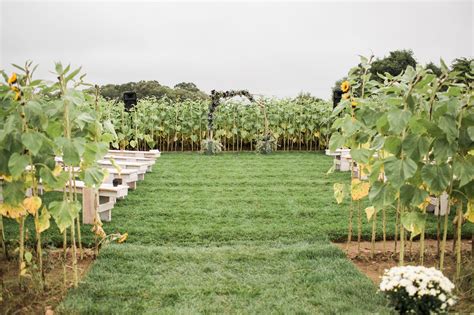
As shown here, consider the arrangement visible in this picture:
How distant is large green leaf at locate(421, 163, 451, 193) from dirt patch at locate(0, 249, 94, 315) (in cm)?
282

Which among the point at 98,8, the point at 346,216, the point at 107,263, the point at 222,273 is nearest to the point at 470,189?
the point at 222,273

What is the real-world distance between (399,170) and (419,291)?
87 centimetres

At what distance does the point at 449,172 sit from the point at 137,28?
11246mm

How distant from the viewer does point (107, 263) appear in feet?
14.0

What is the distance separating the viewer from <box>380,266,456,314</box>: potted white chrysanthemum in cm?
263

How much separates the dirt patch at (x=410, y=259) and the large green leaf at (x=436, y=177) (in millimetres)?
863

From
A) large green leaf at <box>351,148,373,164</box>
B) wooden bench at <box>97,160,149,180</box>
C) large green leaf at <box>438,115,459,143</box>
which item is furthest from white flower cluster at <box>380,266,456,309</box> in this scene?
wooden bench at <box>97,160,149,180</box>

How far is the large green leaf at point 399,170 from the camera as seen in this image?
3.14 meters

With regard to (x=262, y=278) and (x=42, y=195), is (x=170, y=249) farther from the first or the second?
(x=42, y=195)

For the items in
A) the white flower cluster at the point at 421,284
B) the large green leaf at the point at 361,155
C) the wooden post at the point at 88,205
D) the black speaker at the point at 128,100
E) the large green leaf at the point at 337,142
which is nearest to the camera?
the white flower cluster at the point at 421,284

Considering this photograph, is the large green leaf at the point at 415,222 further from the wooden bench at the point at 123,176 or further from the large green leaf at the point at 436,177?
the wooden bench at the point at 123,176

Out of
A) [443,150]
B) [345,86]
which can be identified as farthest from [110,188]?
[443,150]

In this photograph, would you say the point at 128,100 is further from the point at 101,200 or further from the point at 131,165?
the point at 101,200

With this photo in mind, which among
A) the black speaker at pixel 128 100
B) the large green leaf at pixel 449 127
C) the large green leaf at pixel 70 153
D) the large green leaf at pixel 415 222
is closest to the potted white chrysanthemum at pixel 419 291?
the large green leaf at pixel 415 222
